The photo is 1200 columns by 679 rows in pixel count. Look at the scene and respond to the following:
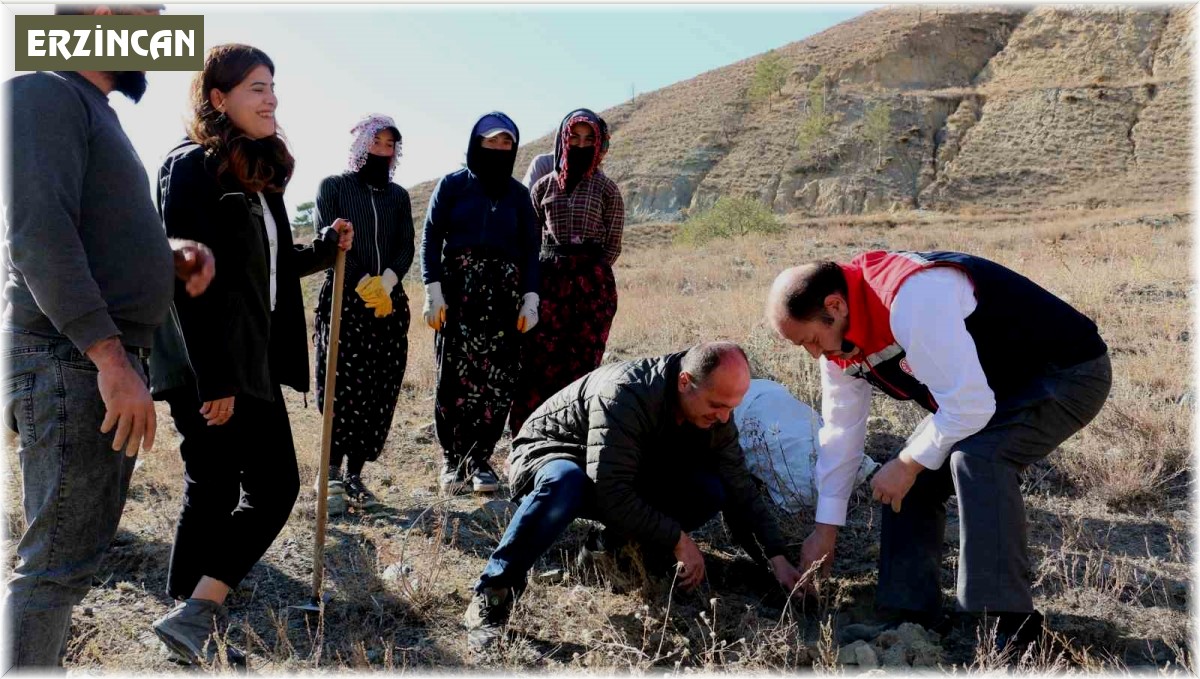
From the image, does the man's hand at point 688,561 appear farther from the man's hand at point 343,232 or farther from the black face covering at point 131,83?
the black face covering at point 131,83

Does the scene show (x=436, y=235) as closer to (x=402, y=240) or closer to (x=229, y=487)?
(x=402, y=240)

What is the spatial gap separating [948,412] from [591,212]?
8.41 ft

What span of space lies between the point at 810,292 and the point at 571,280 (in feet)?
7.30

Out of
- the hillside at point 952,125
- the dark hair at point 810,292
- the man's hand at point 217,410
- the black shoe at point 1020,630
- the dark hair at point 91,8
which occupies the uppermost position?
the hillside at point 952,125

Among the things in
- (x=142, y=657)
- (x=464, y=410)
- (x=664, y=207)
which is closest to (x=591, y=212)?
(x=464, y=410)

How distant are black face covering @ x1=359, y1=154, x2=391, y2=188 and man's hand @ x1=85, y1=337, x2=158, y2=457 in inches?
99.7

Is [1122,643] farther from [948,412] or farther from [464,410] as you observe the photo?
[464,410]

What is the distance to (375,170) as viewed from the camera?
4637 mm

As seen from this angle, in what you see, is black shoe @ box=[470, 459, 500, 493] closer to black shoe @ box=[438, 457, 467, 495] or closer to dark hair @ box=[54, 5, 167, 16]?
black shoe @ box=[438, 457, 467, 495]

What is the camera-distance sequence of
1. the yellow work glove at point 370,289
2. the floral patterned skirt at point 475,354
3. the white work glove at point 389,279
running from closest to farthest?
the yellow work glove at point 370,289 < the white work glove at point 389,279 < the floral patterned skirt at point 475,354

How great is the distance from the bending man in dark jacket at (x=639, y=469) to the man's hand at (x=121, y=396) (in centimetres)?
126

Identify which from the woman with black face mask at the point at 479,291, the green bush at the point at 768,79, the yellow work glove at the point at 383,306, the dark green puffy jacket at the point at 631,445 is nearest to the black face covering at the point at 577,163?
the woman with black face mask at the point at 479,291

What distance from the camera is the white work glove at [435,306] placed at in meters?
4.61

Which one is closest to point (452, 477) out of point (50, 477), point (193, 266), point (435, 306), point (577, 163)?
point (435, 306)
